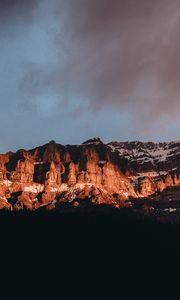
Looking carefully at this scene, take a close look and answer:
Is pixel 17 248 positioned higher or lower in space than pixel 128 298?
higher

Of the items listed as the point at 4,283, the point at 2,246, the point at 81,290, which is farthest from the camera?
the point at 2,246

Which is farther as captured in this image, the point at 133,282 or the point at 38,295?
the point at 133,282

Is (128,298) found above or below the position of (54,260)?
below

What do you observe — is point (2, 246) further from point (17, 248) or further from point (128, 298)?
point (128, 298)

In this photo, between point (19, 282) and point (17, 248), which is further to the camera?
point (17, 248)

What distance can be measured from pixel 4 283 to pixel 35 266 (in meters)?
21.1

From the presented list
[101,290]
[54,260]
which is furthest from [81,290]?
[54,260]

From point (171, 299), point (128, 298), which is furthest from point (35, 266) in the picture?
point (171, 299)

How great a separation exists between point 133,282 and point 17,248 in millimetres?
39567

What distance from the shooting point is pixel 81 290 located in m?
178

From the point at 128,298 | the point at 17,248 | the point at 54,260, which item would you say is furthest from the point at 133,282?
the point at 17,248

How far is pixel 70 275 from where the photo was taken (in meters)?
188

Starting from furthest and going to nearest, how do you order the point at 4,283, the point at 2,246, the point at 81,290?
1. the point at 2,246
2. the point at 81,290
3. the point at 4,283

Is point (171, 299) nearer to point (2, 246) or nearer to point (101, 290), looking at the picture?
point (101, 290)
